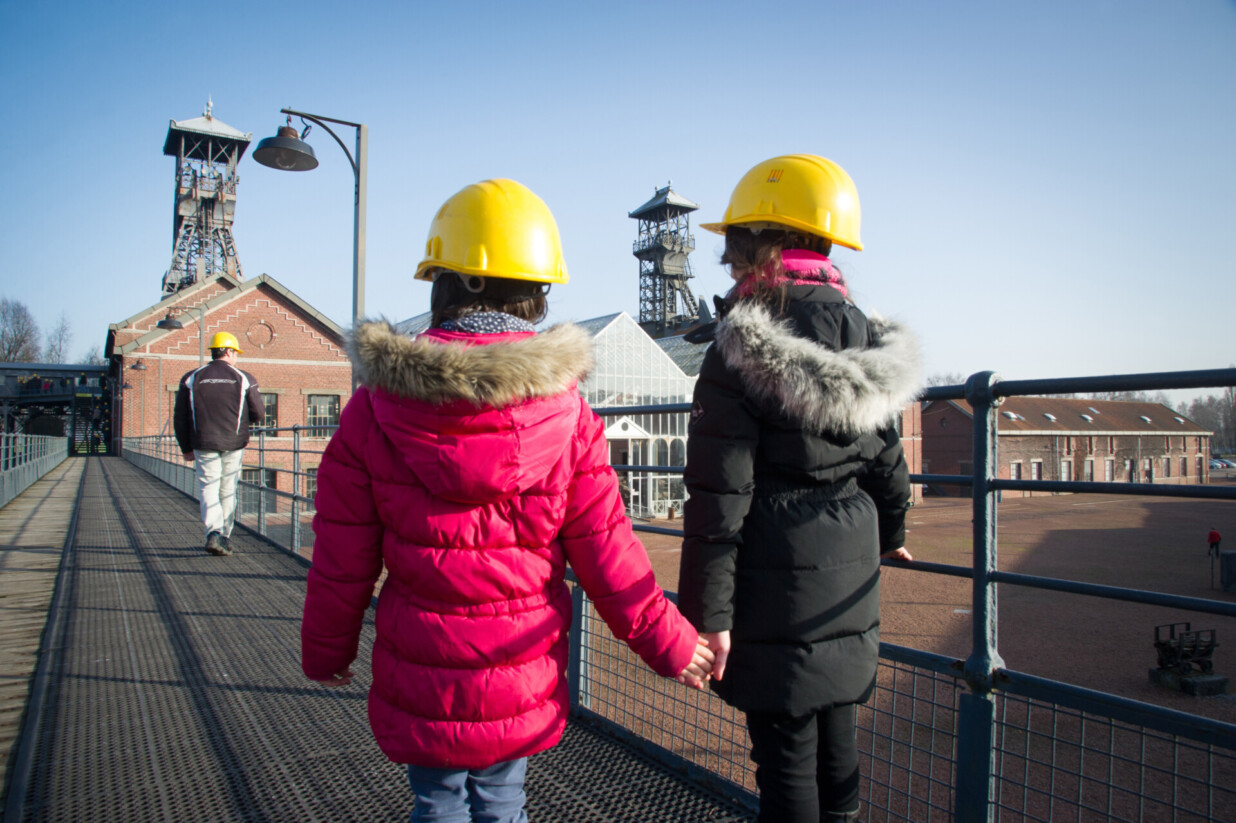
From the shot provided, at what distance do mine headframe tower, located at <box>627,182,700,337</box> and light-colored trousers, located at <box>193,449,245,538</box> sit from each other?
52710 millimetres

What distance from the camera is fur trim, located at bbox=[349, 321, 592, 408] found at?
55.0 inches

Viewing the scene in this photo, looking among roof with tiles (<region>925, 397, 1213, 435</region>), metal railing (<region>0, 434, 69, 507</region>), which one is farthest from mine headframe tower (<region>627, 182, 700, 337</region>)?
metal railing (<region>0, 434, 69, 507</region>)

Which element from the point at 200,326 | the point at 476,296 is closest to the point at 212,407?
the point at 476,296

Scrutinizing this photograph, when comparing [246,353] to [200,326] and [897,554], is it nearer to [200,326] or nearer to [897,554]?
[200,326]

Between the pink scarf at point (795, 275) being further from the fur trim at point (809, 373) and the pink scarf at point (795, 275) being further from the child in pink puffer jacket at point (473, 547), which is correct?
the child in pink puffer jacket at point (473, 547)

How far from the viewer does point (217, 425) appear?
611 cm

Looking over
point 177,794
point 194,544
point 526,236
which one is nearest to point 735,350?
point 526,236

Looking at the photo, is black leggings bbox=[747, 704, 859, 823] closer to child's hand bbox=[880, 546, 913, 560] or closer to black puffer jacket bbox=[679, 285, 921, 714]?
black puffer jacket bbox=[679, 285, 921, 714]

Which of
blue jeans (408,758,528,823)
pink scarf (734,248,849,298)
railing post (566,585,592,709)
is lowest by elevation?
railing post (566,585,592,709)

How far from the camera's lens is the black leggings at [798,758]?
5.04ft

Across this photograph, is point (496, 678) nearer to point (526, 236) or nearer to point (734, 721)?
point (526, 236)

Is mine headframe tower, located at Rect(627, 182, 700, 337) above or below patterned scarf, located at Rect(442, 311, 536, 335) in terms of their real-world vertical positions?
above

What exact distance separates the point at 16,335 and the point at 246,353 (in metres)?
49.0

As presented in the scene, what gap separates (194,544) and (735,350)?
7036 millimetres
